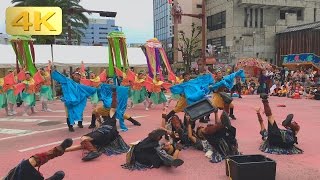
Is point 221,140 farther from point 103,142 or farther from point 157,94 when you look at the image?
point 157,94

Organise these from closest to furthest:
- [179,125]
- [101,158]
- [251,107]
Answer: [101,158]
[179,125]
[251,107]

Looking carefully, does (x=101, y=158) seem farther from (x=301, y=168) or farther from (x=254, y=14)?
(x=254, y=14)

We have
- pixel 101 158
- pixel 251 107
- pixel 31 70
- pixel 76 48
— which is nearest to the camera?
pixel 101 158

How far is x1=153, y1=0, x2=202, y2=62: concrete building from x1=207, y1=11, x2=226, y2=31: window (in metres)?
5.41

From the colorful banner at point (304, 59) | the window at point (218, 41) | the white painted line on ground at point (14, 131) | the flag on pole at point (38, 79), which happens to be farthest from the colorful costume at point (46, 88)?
the window at point (218, 41)

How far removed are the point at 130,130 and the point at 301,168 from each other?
525cm

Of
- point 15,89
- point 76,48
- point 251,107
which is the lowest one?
point 251,107

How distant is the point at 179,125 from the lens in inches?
338

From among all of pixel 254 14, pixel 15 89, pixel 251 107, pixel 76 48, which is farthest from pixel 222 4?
pixel 15 89

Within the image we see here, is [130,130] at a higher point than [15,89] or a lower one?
lower

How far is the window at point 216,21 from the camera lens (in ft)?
136

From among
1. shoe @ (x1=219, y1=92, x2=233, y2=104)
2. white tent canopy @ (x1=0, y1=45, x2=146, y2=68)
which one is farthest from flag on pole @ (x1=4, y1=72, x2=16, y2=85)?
white tent canopy @ (x1=0, y1=45, x2=146, y2=68)

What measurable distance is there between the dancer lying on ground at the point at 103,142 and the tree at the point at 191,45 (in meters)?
35.3

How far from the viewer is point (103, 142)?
26.6ft
